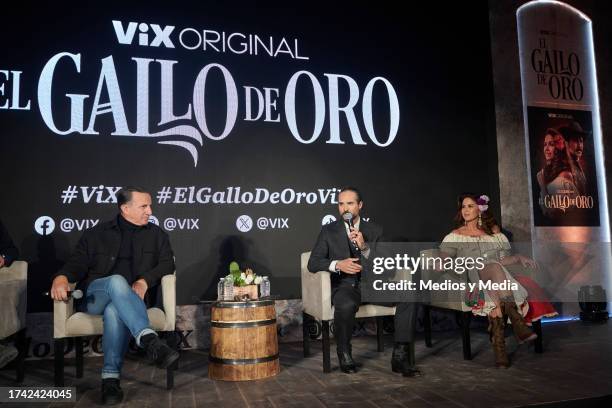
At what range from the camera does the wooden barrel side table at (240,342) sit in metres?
3.23

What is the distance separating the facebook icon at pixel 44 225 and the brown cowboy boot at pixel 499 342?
134 inches

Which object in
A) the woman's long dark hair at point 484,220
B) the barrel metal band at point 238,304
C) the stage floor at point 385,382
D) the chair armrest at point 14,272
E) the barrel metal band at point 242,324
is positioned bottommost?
the stage floor at point 385,382

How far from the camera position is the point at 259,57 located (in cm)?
475

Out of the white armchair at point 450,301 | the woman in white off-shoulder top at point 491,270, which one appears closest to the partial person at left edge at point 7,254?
the white armchair at point 450,301

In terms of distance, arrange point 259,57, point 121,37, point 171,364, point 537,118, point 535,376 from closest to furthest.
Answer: point 171,364 → point 535,376 → point 121,37 → point 259,57 → point 537,118

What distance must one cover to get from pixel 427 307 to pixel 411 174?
4.81 feet

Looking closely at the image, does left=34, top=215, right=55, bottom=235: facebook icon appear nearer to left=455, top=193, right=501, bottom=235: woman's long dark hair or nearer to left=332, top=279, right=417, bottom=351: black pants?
left=332, top=279, right=417, bottom=351: black pants

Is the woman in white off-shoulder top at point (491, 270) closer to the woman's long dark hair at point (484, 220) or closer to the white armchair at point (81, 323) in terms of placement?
the woman's long dark hair at point (484, 220)

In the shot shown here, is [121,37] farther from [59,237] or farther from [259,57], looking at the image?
[59,237]

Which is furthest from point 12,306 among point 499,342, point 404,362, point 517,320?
point 517,320

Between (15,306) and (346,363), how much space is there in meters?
2.19

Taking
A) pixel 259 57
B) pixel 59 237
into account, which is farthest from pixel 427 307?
pixel 59 237

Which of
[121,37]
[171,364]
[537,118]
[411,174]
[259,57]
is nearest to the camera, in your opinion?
[171,364]

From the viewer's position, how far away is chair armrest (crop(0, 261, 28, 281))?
3439 mm
